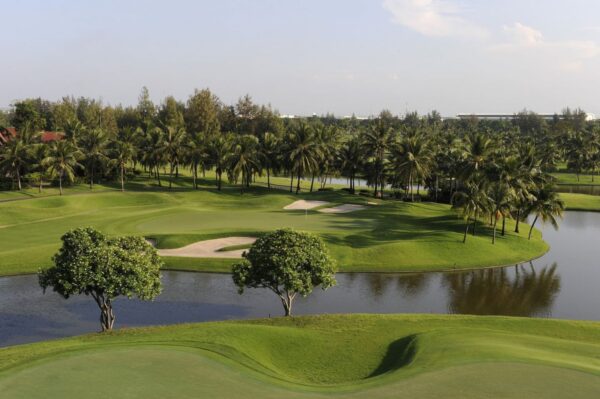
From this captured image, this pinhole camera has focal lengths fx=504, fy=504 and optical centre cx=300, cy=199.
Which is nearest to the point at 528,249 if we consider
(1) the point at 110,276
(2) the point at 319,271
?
(2) the point at 319,271

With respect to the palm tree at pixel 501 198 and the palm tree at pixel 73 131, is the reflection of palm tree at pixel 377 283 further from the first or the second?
the palm tree at pixel 73 131

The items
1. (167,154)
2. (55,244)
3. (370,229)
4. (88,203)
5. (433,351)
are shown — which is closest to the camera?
(433,351)

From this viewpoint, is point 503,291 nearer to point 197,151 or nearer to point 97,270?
point 97,270

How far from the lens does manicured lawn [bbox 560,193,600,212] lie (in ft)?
292

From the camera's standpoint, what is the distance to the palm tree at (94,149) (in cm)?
9369

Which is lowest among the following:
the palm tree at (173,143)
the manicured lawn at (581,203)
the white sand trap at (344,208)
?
the white sand trap at (344,208)

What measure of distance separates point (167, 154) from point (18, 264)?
172 feet

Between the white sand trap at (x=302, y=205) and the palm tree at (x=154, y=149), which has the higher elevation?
the palm tree at (x=154, y=149)

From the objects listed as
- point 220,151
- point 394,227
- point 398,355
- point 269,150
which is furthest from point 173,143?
point 398,355

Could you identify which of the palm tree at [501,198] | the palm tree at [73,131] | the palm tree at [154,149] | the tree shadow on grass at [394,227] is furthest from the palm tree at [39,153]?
the palm tree at [501,198]

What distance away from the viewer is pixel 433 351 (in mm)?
26000

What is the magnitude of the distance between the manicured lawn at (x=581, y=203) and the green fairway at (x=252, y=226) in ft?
84.2

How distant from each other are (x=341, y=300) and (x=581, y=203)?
230 feet

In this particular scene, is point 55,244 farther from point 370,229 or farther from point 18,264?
point 370,229
